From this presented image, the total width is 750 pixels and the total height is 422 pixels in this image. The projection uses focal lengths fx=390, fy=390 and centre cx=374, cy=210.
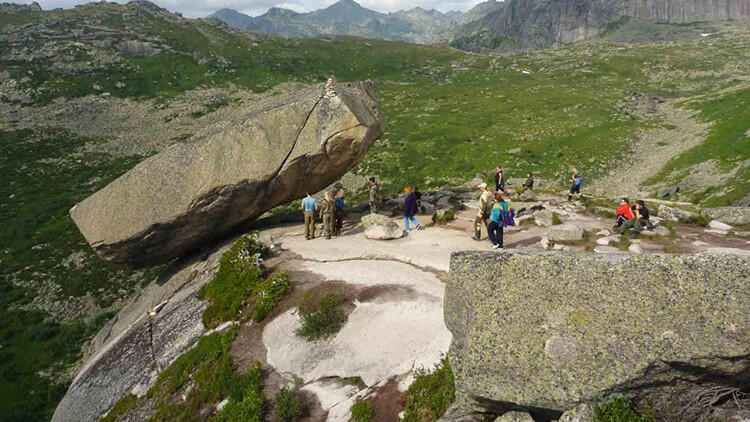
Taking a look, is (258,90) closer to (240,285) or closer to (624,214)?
(240,285)

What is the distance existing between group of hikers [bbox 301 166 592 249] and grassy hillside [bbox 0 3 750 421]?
1557 cm

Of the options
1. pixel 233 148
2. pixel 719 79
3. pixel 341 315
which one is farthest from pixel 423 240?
pixel 719 79

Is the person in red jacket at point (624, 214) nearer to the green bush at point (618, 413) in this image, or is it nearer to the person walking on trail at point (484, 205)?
the person walking on trail at point (484, 205)

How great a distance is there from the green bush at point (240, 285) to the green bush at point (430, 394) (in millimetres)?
7637

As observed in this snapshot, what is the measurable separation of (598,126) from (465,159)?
25.8m

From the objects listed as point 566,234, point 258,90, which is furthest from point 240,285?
point 258,90

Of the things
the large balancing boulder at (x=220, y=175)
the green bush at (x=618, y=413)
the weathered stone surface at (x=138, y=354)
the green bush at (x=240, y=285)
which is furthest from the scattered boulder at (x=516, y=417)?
the large balancing boulder at (x=220, y=175)

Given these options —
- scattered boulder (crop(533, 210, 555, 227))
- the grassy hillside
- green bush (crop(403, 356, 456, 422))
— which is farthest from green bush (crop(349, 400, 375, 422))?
the grassy hillside

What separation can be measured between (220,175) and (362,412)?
16.3 metres

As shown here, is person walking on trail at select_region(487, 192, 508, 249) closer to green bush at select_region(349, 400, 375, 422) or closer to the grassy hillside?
green bush at select_region(349, 400, 375, 422)

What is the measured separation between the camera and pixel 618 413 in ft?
23.5

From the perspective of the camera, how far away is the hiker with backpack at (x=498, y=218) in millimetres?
18344

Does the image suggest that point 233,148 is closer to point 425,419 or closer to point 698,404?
point 425,419

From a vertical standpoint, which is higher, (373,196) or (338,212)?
(373,196)
